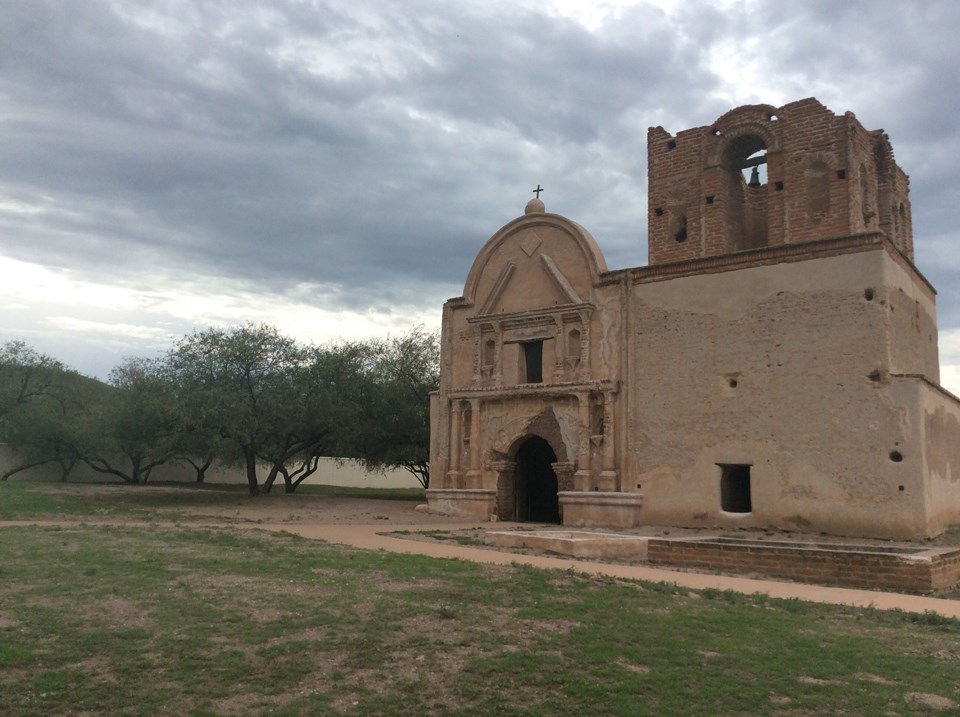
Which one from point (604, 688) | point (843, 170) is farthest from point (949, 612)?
point (843, 170)

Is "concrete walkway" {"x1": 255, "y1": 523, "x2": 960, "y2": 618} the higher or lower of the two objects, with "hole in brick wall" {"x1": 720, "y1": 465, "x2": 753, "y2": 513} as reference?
lower

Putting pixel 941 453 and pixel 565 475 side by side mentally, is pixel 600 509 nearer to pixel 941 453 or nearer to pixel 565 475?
pixel 565 475

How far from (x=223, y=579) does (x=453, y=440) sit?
13742mm

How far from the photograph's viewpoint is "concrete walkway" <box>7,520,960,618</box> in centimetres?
842

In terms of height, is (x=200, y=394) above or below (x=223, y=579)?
above

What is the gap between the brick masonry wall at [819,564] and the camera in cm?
957

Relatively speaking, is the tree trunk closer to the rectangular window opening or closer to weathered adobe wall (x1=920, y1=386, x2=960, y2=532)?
the rectangular window opening

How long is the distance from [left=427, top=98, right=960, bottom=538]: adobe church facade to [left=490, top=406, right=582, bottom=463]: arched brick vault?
51mm

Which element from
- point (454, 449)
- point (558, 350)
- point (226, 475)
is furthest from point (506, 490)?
point (226, 475)

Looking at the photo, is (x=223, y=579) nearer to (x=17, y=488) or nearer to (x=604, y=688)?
(x=604, y=688)

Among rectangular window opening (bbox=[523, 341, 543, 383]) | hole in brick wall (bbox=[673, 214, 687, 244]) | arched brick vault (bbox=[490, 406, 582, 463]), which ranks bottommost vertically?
arched brick vault (bbox=[490, 406, 582, 463])

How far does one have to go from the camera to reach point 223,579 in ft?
27.7

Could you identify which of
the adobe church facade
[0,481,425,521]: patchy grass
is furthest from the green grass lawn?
[0,481,425,521]: patchy grass

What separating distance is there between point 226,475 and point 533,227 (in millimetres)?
23013
